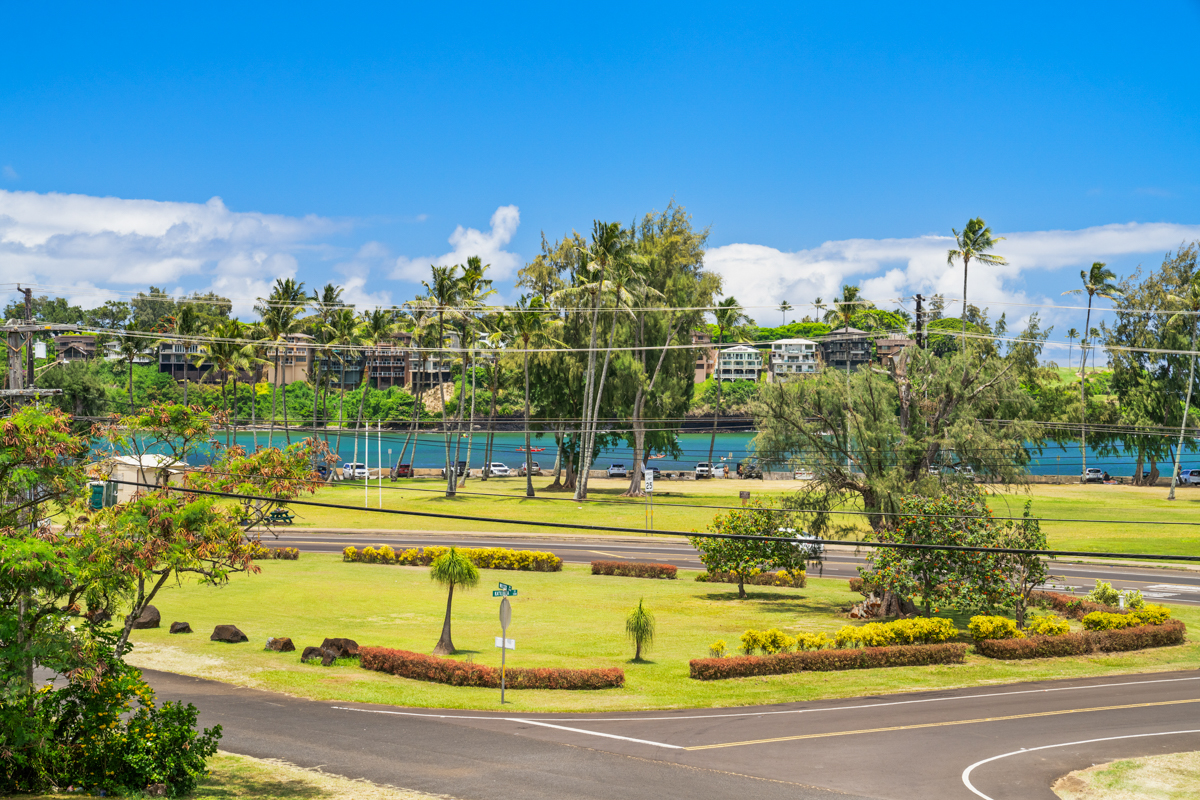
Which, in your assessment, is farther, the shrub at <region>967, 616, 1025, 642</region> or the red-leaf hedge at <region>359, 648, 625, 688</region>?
the shrub at <region>967, 616, 1025, 642</region>

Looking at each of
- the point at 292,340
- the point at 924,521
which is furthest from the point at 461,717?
the point at 292,340

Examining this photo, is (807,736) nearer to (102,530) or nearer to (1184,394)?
(102,530)

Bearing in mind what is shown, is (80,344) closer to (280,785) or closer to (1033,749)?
(280,785)

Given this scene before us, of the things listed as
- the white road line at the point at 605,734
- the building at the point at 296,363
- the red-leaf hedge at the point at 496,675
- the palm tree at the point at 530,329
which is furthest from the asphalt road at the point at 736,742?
the building at the point at 296,363

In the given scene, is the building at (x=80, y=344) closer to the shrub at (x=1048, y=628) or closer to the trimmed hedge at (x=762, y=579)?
the trimmed hedge at (x=762, y=579)

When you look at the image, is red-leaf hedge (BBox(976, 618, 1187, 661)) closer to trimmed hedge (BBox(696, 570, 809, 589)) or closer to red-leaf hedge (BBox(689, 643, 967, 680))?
red-leaf hedge (BBox(689, 643, 967, 680))

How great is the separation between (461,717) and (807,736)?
8.39 metres

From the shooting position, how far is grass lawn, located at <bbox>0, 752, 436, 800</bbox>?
55.3 ft

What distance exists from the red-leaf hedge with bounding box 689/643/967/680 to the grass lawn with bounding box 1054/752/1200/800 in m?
9.42

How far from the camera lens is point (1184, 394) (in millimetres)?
99438

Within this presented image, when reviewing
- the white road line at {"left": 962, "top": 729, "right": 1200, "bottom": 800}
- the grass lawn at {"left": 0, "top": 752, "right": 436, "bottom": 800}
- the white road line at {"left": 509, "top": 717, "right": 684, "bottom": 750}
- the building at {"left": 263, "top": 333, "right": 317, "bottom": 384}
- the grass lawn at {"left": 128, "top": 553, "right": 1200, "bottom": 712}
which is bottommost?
the grass lawn at {"left": 128, "top": 553, "right": 1200, "bottom": 712}

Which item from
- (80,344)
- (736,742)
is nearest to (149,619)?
(736,742)

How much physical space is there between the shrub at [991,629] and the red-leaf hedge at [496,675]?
12.7 m

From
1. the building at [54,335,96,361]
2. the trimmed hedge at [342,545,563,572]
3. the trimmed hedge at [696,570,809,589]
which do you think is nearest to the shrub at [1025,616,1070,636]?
the trimmed hedge at [696,570,809,589]
